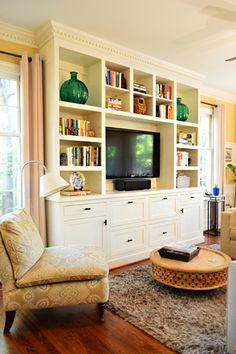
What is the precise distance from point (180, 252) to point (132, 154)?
172cm

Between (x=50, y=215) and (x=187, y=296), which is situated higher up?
(x=50, y=215)

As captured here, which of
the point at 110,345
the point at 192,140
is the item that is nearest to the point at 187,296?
the point at 110,345

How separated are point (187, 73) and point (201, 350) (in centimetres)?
382

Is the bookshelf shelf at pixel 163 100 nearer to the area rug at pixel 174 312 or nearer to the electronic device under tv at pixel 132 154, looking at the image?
the electronic device under tv at pixel 132 154

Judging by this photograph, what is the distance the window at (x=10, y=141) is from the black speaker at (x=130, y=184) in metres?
1.31

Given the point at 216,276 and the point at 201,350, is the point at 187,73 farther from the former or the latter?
the point at 201,350

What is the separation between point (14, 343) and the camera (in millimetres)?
1953

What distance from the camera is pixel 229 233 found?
368 centimetres

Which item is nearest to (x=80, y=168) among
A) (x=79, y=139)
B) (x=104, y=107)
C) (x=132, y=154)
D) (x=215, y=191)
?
(x=79, y=139)

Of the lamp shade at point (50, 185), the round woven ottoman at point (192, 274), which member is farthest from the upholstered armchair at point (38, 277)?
the round woven ottoman at point (192, 274)

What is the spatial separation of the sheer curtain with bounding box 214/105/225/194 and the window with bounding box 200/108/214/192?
0.09m

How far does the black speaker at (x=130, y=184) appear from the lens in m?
3.79

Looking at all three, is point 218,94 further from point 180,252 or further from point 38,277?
point 38,277

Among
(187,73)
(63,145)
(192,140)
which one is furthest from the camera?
(192,140)
